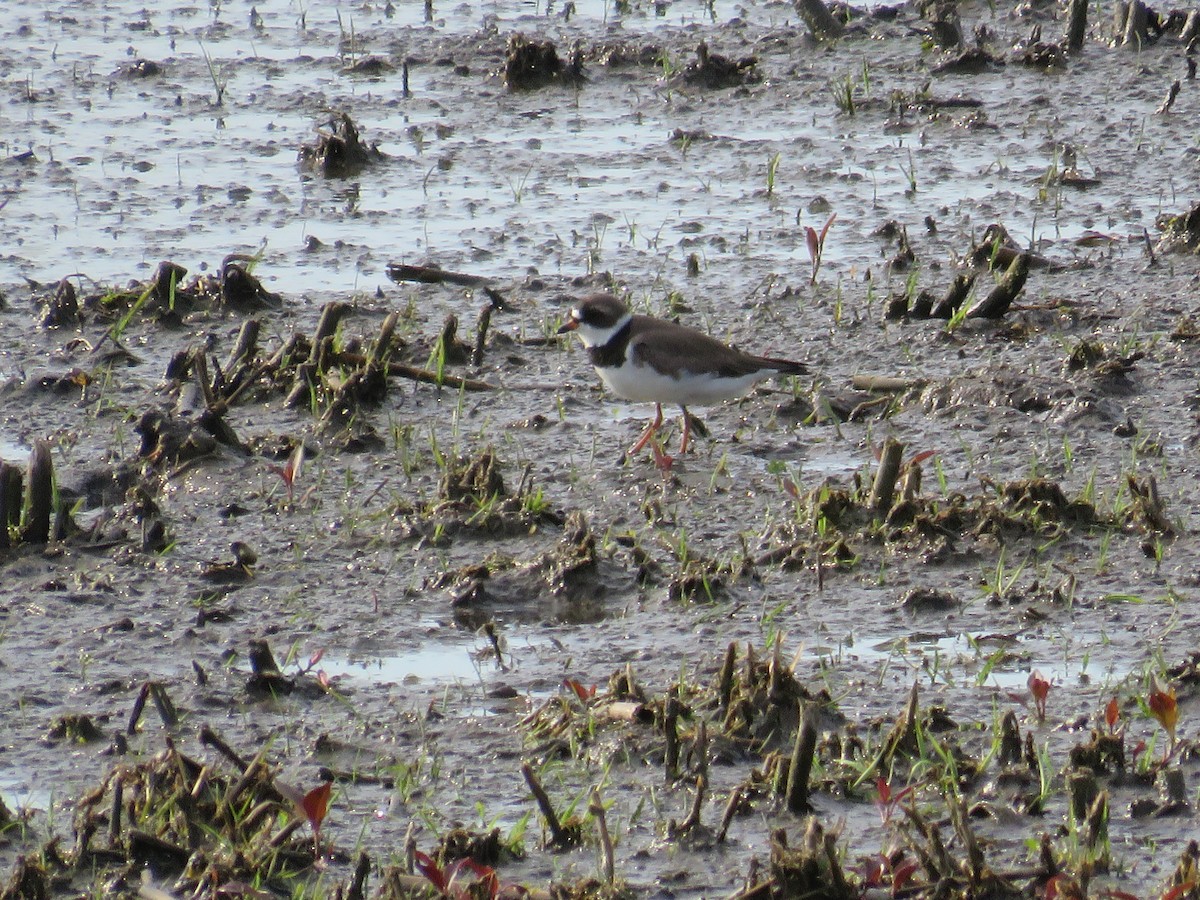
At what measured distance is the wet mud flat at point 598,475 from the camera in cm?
463

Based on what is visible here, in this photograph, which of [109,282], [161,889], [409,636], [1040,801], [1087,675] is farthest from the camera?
[109,282]

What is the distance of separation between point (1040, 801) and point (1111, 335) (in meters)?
4.06

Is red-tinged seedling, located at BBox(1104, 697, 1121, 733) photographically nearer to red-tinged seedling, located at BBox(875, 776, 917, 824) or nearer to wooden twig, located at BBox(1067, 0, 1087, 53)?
red-tinged seedling, located at BBox(875, 776, 917, 824)

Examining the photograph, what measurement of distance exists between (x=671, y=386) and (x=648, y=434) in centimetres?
22

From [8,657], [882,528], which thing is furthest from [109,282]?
[882,528]

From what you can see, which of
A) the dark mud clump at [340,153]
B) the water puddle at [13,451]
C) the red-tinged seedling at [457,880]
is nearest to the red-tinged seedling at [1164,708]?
the red-tinged seedling at [457,880]

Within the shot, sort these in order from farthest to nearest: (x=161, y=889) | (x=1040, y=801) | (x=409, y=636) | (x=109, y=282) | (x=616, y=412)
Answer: (x=109, y=282) < (x=616, y=412) < (x=409, y=636) < (x=1040, y=801) < (x=161, y=889)

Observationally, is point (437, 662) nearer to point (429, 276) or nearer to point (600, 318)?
point (600, 318)

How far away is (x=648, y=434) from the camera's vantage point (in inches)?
290

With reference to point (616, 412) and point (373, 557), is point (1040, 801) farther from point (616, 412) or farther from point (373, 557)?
point (616, 412)

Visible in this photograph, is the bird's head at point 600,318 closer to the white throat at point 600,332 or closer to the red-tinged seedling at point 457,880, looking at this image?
the white throat at point 600,332

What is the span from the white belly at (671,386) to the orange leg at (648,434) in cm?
11

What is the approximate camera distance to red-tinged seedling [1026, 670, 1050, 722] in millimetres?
4938

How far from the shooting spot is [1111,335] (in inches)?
326
